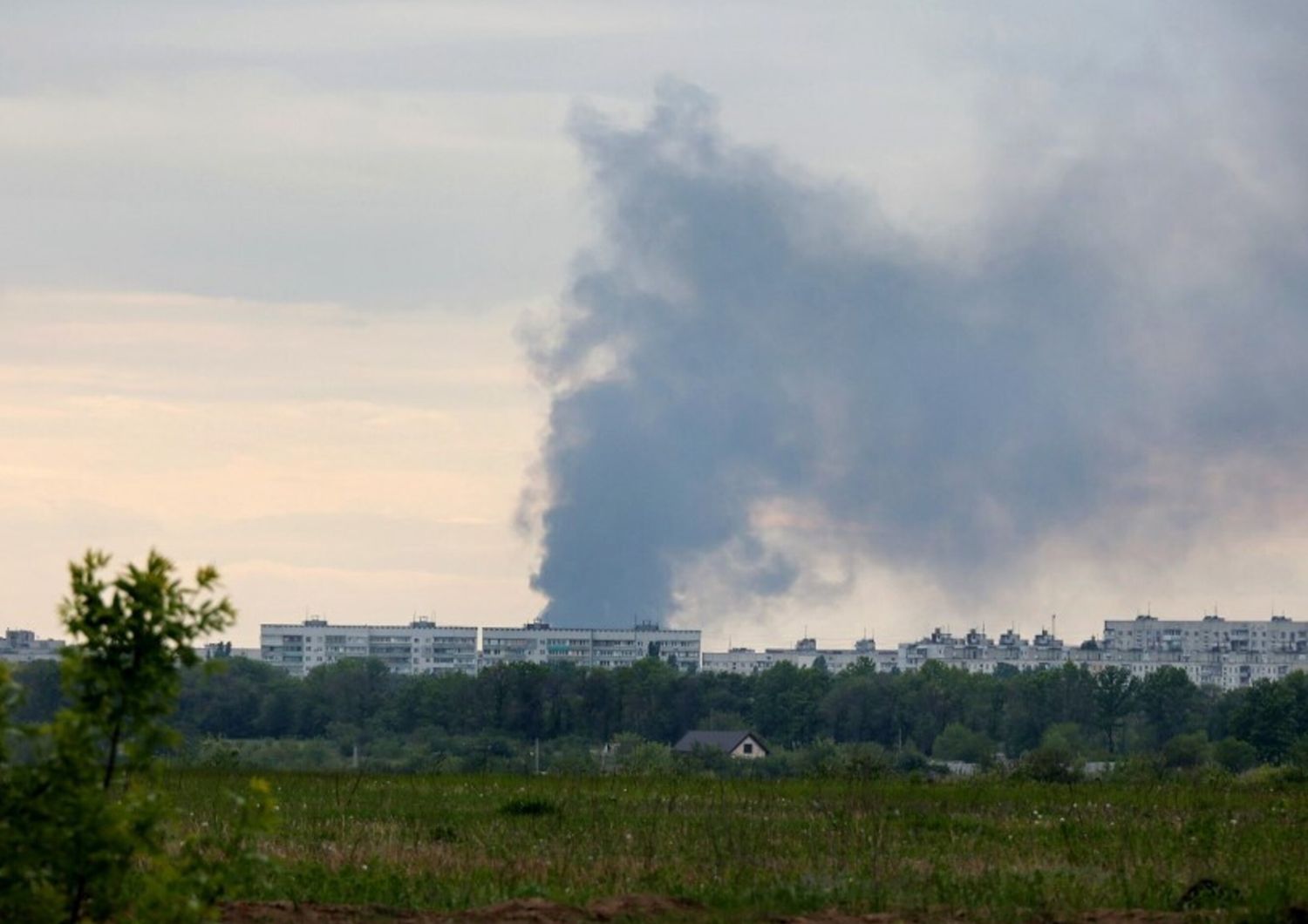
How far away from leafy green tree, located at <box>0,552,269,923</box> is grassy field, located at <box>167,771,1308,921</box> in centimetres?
569

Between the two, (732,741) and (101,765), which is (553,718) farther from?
(101,765)

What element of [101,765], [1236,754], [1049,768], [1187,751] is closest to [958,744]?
[1236,754]

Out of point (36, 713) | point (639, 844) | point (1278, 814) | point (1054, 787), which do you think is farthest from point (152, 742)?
point (1054, 787)

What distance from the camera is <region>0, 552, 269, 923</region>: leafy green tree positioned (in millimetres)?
12750

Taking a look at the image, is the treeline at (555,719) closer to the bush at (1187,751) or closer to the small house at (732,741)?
the small house at (732,741)

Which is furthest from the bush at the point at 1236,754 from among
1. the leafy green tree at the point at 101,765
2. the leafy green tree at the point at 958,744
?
the leafy green tree at the point at 101,765

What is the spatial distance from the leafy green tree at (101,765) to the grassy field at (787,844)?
5.69 m

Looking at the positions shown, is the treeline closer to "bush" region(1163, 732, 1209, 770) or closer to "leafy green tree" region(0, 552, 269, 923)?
"bush" region(1163, 732, 1209, 770)

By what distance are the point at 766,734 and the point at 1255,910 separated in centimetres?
18243

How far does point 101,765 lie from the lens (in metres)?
13.0

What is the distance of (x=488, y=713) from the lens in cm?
18400

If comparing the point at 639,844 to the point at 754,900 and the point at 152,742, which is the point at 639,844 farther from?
the point at 152,742

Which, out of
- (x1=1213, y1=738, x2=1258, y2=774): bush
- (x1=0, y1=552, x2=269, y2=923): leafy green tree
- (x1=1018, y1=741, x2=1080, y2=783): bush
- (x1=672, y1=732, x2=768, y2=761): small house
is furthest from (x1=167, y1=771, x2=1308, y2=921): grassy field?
(x1=672, y1=732, x2=768, y2=761): small house

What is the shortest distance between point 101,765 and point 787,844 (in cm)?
1273
